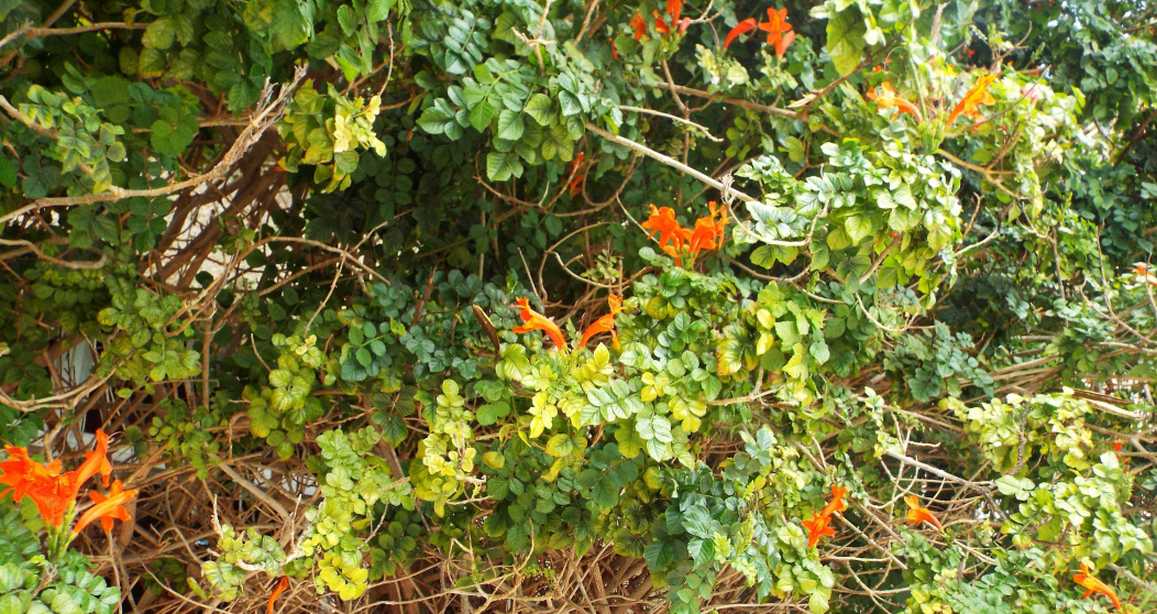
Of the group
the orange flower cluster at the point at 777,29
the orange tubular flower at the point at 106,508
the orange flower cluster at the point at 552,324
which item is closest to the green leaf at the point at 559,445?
the orange flower cluster at the point at 552,324

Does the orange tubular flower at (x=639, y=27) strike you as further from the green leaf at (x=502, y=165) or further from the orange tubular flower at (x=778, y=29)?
the green leaf at (x=502, y=165)

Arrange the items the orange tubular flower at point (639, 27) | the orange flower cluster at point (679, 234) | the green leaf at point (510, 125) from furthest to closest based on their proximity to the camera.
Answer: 1. the orange tubular flower at point (639, 27)
2. the orange flower cluster at point (679, 234)
3. the green leaf at point (510, 125)

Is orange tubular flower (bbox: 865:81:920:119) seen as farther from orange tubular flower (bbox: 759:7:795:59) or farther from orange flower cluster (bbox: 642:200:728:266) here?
orange flower cluster (bbox: 642:200:728:266)

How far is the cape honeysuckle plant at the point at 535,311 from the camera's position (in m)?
1.28

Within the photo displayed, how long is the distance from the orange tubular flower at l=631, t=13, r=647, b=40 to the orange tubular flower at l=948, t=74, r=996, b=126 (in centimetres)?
66

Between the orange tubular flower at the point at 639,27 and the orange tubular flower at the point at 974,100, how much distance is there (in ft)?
2.17

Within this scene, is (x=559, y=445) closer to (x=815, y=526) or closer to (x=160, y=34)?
(x=815, y=526)

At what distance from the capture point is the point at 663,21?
1.70 metres

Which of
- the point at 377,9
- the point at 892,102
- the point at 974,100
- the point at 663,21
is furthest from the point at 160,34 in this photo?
the point at 974,100

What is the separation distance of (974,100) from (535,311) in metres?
0.94

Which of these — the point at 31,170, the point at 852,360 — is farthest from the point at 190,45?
the point at 852,360

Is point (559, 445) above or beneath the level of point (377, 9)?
beneath

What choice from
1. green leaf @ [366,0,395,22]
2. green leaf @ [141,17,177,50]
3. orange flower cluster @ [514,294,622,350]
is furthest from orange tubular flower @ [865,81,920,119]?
green leaf @ [141,17,177,50]

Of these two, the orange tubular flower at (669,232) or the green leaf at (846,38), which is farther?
the orange tubular flower at (669,232)
